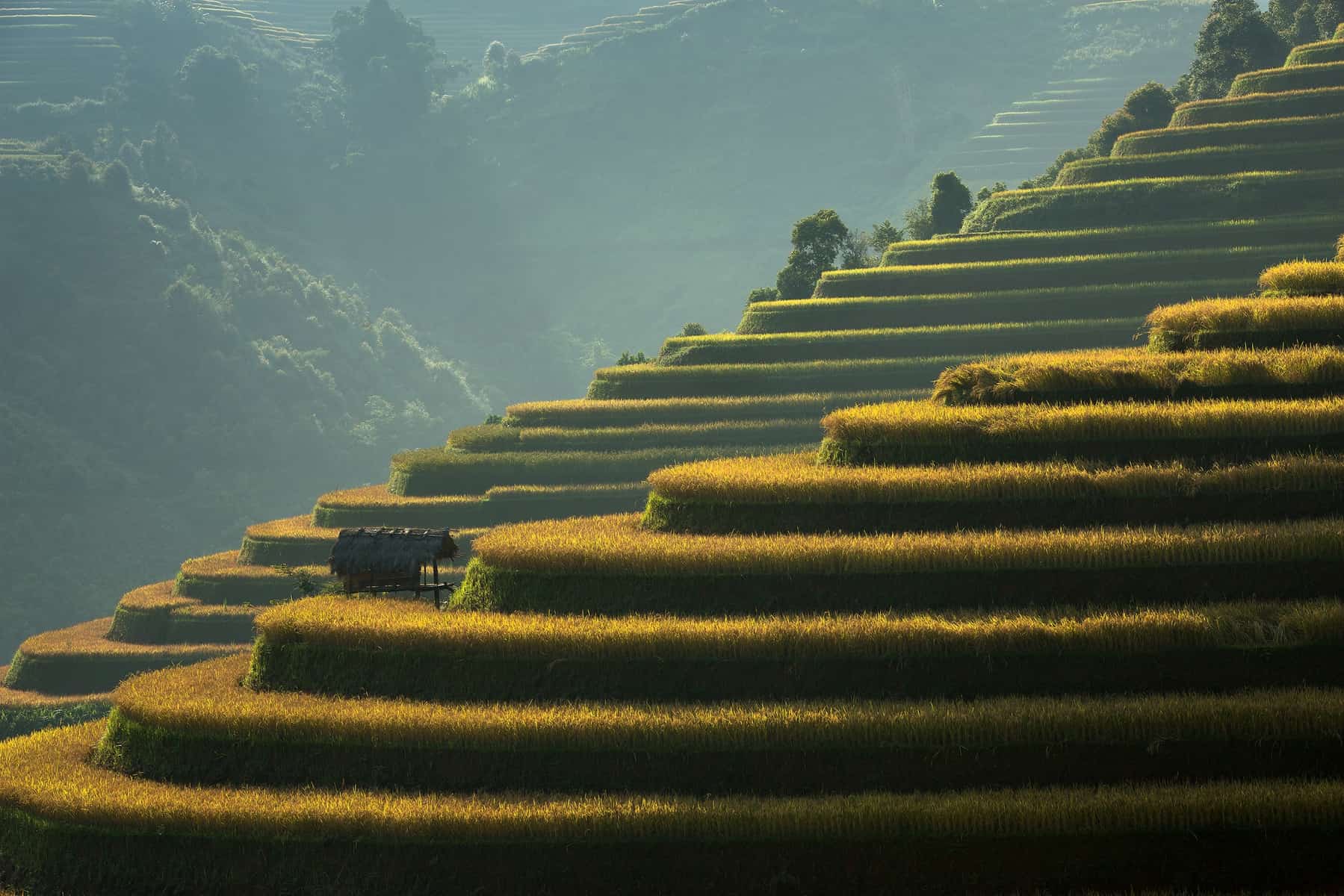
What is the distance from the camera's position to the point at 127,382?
124500 mm

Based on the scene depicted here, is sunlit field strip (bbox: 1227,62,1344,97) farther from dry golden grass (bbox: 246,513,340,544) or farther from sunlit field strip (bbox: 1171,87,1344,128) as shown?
dry golden grass (bbox: 246,513,340,544)

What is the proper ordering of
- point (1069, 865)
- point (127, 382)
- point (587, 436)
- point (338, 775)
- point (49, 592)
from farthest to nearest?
point (127, 382), point (49, 592), point (587, 436), point (338, 775), point (1069, 865)

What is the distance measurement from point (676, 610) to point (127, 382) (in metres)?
112

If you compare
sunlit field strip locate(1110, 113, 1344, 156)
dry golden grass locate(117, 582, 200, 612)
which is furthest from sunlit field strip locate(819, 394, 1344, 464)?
sunlit field strip locate(1110, 113, 1344, 156)

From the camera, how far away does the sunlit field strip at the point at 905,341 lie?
48094 millimetres

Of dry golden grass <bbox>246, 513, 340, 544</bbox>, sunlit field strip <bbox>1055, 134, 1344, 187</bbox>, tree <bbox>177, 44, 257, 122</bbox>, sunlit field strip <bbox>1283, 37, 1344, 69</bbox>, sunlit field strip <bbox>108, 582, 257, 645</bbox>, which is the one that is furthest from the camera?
tree <bbox>177, 44, 257, 122</bbox>

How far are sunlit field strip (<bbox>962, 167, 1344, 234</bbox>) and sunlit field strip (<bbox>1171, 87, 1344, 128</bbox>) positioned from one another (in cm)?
123

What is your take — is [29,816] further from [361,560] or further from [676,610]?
[676,610]

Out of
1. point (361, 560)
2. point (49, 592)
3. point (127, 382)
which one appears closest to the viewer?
point (361, 560)

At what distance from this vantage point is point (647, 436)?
46844 mm

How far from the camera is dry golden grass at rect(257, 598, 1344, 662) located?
62.4ft

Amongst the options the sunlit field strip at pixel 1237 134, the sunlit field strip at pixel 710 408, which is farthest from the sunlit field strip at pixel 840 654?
the sunlit field strip at pixel 1237 134

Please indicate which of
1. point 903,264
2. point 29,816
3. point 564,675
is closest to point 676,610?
point 564,675

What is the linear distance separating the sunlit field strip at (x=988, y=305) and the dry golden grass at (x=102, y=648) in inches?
791
